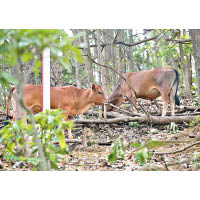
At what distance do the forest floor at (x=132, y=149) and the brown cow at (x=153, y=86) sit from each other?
1028 mm

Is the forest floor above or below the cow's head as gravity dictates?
below

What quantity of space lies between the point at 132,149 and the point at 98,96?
5.39 feet

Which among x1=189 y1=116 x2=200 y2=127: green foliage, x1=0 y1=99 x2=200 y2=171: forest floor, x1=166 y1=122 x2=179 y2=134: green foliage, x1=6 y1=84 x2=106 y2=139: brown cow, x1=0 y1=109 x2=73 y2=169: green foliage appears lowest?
x1=0 y1=99 x2=200 y2=171: forest floor

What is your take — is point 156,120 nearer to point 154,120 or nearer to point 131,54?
point 154,120

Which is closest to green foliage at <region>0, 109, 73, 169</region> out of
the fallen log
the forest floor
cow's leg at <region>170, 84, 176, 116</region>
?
the forest floor

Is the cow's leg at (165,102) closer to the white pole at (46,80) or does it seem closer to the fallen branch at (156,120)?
the fallen branch at (156,120)

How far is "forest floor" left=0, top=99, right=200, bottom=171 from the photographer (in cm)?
346

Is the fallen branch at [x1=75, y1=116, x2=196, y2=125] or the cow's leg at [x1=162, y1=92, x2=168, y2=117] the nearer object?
the fallen branch at [x1=75, y1=116, x2=196, y2=125]

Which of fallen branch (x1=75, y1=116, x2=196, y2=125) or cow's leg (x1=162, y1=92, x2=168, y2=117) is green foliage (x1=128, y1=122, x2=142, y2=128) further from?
cow's leg (x1=162, y1=92, x2=168, y2=117)

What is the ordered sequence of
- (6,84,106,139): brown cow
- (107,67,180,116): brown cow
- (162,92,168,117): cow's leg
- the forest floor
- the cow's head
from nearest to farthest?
1. the forest floor
2. (6,84,106,139): brown cow
3. the cow's head
4. (162,92,168,117): cow's leg
5. (107,67,180,116): brown cow

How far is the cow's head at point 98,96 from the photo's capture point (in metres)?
5.41

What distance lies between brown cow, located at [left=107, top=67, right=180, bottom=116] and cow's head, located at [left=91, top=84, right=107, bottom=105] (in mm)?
679

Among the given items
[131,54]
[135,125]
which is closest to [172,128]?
[135,125]
